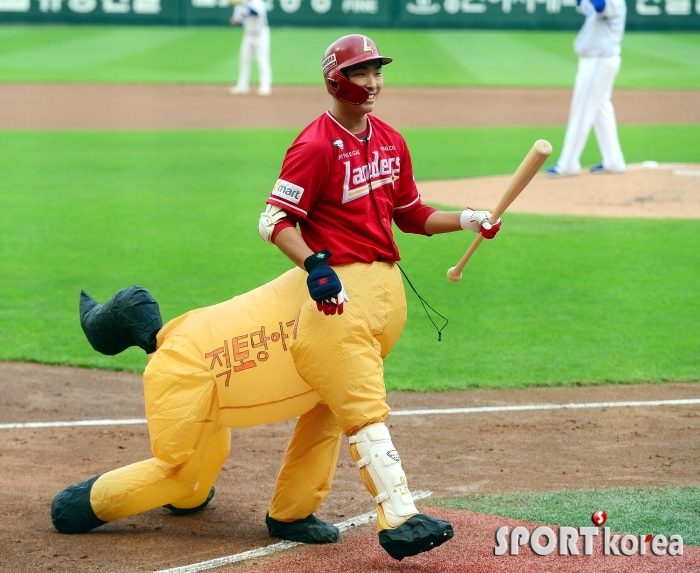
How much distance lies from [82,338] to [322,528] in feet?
13.3

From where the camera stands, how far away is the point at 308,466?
4.66 meters

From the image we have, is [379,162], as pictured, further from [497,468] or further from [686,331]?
[686,331]

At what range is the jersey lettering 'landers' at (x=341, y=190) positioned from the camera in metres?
4.27

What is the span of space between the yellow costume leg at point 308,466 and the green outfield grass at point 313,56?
22.9 m

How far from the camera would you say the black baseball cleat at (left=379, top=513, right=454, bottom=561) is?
4012mm

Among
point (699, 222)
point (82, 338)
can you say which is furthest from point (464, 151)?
point (82, 338)

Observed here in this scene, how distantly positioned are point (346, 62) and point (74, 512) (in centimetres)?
221

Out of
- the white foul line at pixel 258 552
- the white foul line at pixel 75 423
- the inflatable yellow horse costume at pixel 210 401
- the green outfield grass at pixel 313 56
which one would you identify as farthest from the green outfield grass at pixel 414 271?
the green outfield grass at pixel 313 56

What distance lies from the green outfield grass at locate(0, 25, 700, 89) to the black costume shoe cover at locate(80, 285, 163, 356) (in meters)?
22.9

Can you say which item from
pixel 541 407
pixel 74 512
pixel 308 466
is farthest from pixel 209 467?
pixel 541 407

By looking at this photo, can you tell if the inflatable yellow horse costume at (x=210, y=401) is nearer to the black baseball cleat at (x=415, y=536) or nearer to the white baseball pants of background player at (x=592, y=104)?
the black baseball cleat at (x=415, y=536)

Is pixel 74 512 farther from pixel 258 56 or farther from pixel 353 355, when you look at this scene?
pixel 258 56

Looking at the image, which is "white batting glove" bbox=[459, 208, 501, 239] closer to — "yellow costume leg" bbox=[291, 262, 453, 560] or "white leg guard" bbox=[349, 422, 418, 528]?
"yellow costume leg" bbox=[291, 262, 453, 560]

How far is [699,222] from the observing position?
11.9 m
